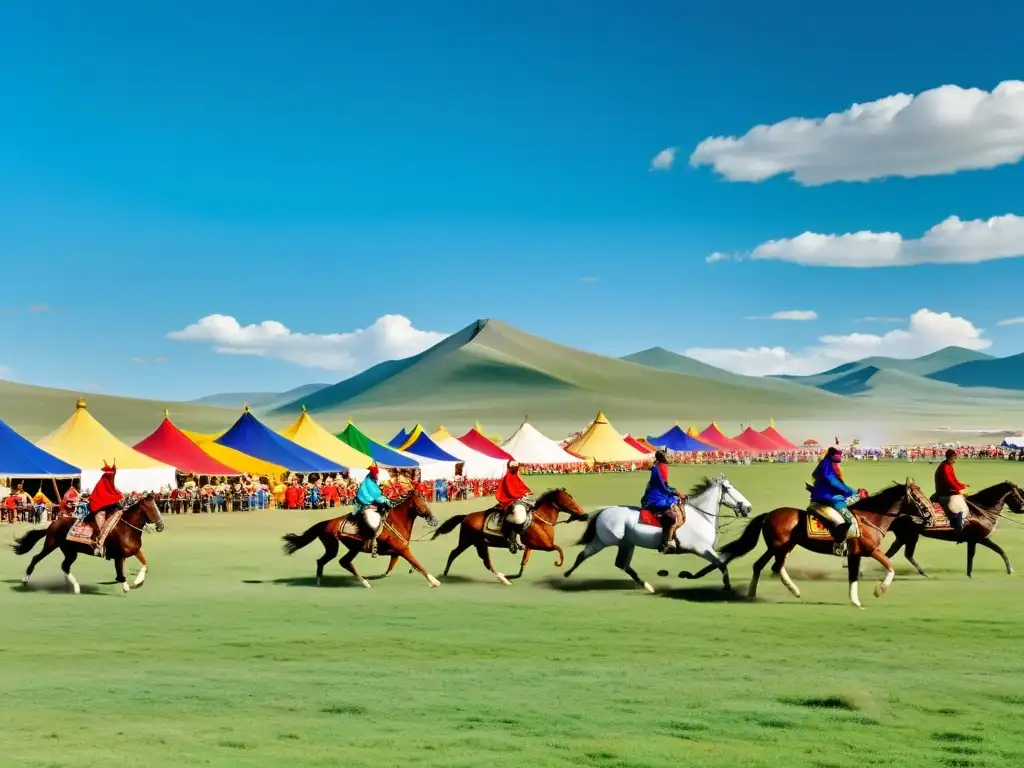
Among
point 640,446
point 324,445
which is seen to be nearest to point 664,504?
point 324,445

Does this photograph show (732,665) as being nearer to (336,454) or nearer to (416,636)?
(416,636)

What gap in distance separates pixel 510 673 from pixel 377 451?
42925 millimetres

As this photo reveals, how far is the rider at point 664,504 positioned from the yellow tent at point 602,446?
5494cm

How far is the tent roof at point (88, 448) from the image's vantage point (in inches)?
1636

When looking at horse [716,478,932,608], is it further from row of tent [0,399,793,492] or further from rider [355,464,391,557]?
row of tent [0,399,793,492]

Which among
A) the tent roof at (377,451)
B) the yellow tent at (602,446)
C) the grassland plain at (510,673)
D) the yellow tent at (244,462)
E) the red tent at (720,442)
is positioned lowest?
the grassland plain at (510,673)

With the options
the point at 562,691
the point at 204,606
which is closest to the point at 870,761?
the point at 562,691

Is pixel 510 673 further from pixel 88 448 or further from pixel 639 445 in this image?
pixel 639 445

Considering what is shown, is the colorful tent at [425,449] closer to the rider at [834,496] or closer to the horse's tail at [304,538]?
the horse's tail at [304,538]

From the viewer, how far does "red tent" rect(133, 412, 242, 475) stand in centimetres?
4462

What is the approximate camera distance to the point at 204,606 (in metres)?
18.4

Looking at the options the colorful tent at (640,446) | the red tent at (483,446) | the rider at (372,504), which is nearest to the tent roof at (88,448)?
the rider at (372,504)

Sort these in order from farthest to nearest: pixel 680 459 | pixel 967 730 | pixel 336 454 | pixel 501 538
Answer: pixel 680 459, pixel 336 454, pixel 501 538, pixel 967 730

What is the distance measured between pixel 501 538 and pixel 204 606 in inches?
225
